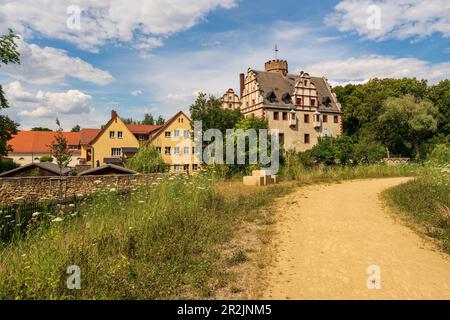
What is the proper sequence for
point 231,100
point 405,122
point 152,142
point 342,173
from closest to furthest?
point 342,173, point 405,122, point 152,142, point 231,100

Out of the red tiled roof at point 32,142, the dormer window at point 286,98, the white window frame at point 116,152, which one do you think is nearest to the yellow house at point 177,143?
the white window frame at point 116,152

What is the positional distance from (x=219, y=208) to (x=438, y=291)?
688 centimetres

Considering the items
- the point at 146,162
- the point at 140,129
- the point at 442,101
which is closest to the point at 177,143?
the point at 140,129

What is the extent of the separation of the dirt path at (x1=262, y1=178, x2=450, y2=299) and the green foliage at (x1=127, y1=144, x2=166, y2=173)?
25499 millimetres

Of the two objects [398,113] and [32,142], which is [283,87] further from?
[32,142]

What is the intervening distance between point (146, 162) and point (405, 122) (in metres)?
31.4

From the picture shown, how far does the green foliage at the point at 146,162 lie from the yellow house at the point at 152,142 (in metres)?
8.53

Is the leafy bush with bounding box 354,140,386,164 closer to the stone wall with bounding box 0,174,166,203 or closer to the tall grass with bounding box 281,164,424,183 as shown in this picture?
the tall grass with bounding box 281,164,424,183

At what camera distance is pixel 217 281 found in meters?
5.66

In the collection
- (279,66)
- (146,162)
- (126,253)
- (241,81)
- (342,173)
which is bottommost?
(126,253)

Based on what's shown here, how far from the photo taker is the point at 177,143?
4694 cm

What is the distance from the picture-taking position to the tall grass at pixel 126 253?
5.06 metres
